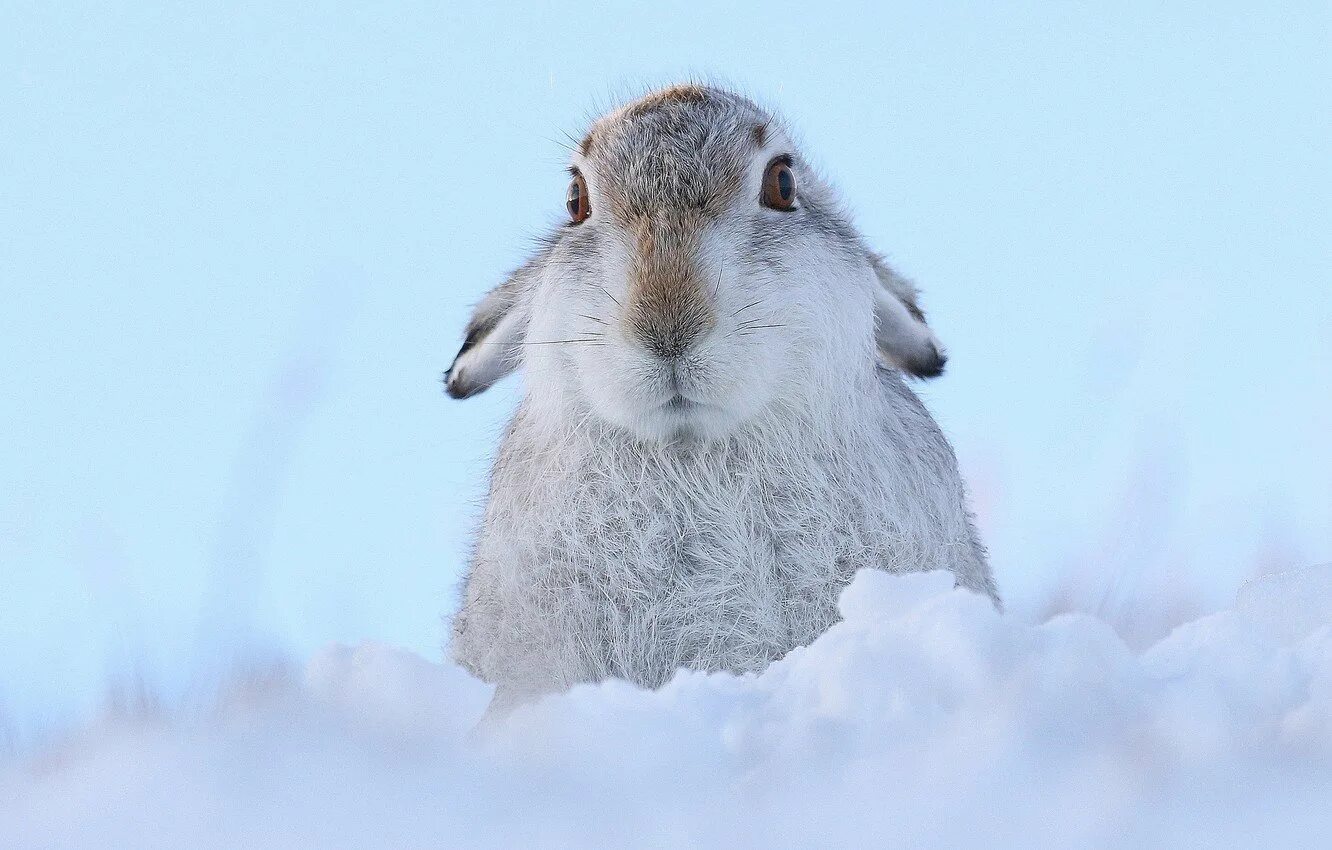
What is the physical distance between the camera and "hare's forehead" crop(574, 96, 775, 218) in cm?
380

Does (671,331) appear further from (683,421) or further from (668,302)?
(683,421)

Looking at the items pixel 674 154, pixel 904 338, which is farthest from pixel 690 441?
pixel 904 338

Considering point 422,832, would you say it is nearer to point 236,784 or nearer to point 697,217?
point 236,784

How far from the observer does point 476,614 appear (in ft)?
13.3

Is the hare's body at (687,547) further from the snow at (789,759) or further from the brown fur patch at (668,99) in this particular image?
the snow at (789,759)

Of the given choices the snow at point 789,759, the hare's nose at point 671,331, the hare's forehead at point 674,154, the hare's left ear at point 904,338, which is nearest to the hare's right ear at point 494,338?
the hare's forehead at point 674,154

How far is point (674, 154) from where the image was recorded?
12.8 feet

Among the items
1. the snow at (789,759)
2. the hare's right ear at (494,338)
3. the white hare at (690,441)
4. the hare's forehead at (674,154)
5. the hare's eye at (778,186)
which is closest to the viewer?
the snow at (789,759)

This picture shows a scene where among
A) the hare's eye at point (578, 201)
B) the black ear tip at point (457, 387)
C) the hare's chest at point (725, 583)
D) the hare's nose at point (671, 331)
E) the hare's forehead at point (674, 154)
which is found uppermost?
the hare's forehead at point (674, 154)

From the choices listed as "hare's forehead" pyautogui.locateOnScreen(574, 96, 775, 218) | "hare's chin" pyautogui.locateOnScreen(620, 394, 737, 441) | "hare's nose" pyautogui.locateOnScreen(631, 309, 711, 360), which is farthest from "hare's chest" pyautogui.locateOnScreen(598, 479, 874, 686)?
"hare's forehead" pyautogui.locateOnScreen(574, 96, 775, 218)

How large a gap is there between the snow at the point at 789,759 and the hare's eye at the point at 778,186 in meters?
2.18

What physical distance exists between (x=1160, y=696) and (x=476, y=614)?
2.57 m

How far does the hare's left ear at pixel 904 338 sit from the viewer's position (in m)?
4.51

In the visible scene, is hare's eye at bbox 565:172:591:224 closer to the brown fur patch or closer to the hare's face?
the hare's face
